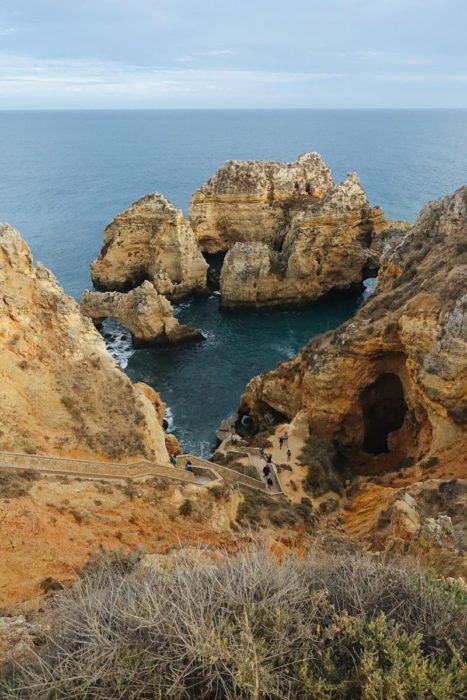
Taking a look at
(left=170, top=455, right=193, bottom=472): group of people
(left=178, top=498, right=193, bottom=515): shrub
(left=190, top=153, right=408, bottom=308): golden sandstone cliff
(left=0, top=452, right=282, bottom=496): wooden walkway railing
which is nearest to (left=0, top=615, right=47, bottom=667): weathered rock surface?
(left=0, top=452, right=282, bottom=496): wooden walkway railing

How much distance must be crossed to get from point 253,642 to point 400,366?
80.1 feet

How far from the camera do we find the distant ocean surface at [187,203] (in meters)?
40.3

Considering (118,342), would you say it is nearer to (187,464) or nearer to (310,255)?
(310,255)

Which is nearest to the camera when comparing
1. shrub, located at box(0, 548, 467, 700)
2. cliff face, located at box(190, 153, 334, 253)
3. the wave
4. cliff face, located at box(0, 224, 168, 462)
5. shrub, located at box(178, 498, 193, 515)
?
shrub, located at box(0, 548, 467, 700)

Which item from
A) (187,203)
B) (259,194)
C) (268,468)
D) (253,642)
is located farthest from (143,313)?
(187,203)

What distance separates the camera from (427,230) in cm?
3447

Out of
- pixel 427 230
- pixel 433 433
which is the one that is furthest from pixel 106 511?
pixel 427 230

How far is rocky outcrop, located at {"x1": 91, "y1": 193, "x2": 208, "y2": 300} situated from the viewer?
2110 inches

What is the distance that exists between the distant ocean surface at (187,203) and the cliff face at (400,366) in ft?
19.5

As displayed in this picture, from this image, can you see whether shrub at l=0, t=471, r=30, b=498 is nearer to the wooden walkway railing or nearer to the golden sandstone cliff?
the wooden walkway railing

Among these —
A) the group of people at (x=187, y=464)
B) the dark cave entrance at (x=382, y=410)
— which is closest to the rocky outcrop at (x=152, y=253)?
the dark cave entrance at (x=382, y=410)

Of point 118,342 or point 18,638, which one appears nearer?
point 18,638

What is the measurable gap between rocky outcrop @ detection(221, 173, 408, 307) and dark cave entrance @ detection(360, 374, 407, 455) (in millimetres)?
22709

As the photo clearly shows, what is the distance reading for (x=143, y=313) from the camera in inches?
1743
